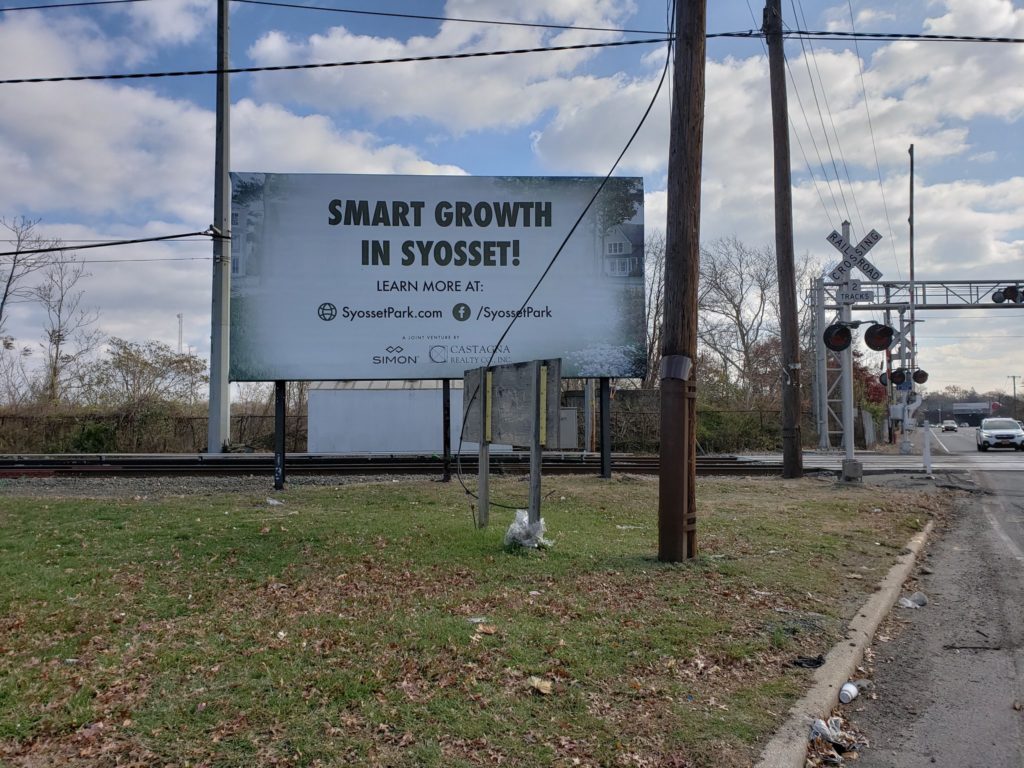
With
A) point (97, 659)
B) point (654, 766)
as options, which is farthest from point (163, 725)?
point (654, 766)

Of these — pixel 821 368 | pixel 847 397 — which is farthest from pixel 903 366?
pixel 847 397

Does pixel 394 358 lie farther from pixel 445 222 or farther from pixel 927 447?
pixel 927 447

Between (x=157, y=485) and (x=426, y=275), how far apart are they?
7.00 metres

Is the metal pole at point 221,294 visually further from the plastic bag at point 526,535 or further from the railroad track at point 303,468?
the plastic bag at point 526,535

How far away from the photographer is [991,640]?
233 inches

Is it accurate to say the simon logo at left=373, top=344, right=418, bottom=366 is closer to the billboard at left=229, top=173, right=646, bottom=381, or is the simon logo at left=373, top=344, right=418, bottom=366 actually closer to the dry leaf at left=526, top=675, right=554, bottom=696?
the billboard at left=229, top=173, right=646, bottom=381

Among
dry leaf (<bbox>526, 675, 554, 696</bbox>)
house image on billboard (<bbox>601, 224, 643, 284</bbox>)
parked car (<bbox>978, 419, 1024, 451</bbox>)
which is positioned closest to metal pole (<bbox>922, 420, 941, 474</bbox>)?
house image on billboard (<bbox>601, 224, 643, 284</bbox>)

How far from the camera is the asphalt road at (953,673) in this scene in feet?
13.4

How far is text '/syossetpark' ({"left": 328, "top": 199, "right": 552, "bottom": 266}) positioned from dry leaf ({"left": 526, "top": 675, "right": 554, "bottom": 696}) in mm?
12309

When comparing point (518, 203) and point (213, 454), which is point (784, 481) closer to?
point (518, 203)

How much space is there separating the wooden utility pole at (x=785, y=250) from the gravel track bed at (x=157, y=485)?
27.3 ft

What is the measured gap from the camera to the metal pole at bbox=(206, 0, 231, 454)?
Result: 21578mm

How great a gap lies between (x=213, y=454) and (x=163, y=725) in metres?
19.0

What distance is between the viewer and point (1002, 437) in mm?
32406
